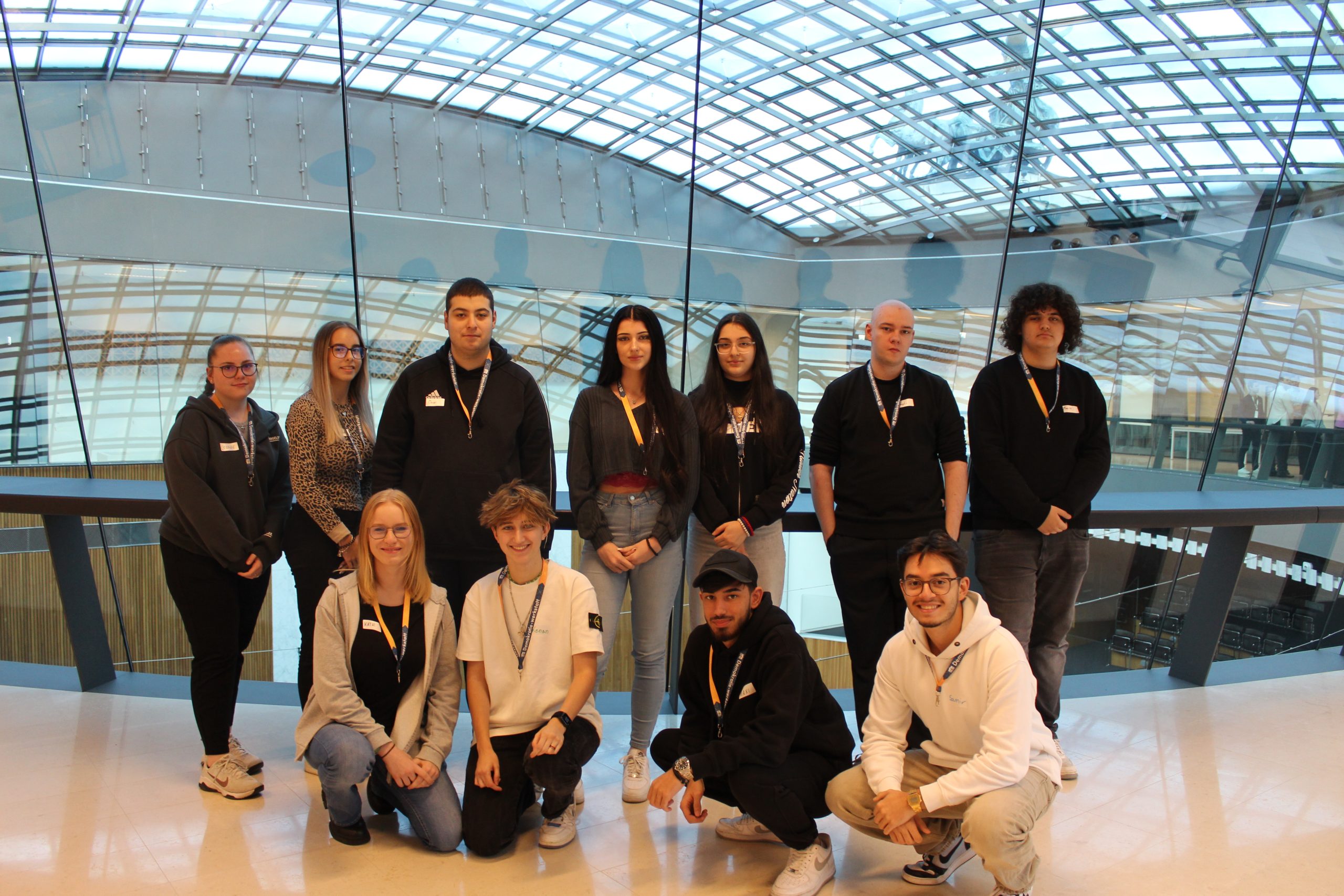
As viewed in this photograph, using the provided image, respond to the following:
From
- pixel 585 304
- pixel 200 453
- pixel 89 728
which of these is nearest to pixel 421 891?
pixel 200 453

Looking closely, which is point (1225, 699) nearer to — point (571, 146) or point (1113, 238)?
point (1113, 238)

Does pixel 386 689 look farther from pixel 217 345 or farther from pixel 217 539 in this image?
pixel 217 345

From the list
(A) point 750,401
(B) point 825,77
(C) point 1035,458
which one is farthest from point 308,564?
(B) point 825,77

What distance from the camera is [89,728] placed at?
3816 millimetres

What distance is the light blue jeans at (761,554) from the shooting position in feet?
11.0

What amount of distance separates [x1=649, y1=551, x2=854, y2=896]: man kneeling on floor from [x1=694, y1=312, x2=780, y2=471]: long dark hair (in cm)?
75

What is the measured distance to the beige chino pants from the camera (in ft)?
7.42

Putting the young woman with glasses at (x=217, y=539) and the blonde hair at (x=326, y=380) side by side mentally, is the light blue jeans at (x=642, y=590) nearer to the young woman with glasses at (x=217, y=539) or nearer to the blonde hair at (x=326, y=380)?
the blonde hair at (x=326, y=380)

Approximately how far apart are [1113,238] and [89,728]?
19.6ft

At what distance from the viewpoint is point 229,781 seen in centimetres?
309

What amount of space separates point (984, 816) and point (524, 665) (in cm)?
143

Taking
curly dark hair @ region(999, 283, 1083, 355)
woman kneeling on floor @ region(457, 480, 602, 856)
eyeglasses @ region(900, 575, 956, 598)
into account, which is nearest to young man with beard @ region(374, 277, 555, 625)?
woman kneeling on floor @ region(457, 480, 602, 856)

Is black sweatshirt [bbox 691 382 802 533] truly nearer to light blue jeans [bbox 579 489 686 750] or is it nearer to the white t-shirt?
light blue jeans [bbox 579 489 686 750]

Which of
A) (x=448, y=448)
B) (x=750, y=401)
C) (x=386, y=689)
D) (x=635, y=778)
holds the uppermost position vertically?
(x=750, y=401)
